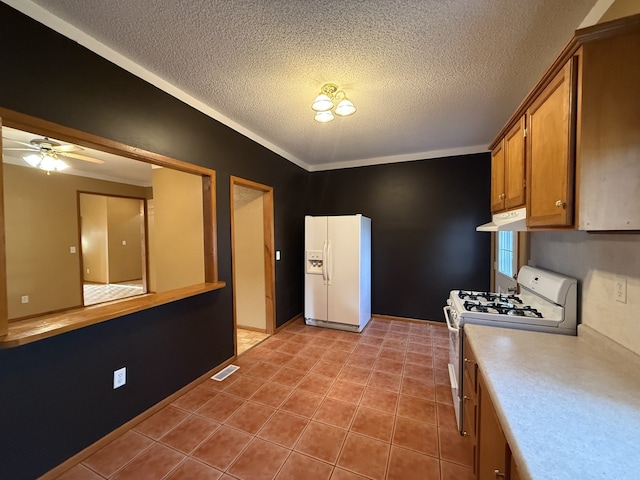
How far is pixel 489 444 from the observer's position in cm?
110

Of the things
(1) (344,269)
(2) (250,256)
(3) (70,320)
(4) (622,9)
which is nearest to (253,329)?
(2) (250,256)

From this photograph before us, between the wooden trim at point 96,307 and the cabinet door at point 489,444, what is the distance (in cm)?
218

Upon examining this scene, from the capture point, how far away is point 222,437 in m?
1.79

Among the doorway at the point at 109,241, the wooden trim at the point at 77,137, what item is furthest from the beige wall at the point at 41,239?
the wooden trim at the point at 77,137

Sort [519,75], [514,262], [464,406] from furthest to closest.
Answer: [514,262]
[519,75]
[464,406]

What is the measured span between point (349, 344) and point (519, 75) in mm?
3200

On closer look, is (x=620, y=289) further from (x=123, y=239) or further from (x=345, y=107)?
(x=123, y=239)

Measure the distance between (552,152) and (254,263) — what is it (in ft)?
10.9

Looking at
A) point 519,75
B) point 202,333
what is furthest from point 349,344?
point 519,75

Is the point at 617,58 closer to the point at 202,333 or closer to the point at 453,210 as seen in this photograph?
the point at 453,210

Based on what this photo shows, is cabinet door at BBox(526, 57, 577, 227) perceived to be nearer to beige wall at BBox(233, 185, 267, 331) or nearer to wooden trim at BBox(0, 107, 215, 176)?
wooden trim at BBox(0, 107, 215, 176)

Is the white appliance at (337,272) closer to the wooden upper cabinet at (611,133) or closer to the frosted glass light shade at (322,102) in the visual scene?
the frosted glass light shade at (322,102)

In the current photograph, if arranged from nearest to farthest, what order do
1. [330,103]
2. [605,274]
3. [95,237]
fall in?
[605,274] → [330,103] → [95,237]

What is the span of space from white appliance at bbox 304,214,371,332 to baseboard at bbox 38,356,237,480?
5.89ft
